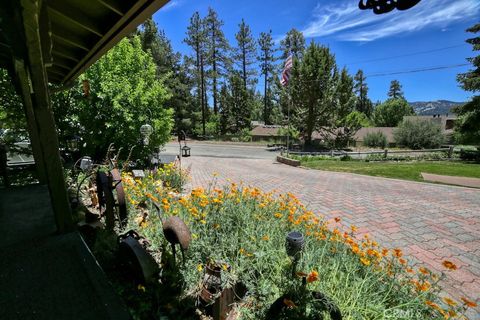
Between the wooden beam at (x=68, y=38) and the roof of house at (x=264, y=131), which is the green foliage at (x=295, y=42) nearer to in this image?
the roof of house at (x=264, y=131)

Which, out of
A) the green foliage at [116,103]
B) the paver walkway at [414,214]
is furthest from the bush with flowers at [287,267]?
the green foliage at [116,103]

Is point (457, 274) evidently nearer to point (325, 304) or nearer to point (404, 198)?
point (325, 304)

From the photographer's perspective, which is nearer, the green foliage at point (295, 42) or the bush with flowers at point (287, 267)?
the bush with flowers at point (287, 267)

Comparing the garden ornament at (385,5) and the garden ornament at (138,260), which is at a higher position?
the garden ornament at (385,5)

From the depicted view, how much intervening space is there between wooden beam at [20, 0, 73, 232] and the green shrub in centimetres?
3631

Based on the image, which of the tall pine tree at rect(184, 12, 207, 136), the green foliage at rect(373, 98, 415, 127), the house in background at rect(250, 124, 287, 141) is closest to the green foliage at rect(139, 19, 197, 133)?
the tall pine tree at rect(184, 12, 207, 136)

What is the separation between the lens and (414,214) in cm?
528

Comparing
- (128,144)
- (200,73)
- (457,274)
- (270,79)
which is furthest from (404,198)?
(270,79)

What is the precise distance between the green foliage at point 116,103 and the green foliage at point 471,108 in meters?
22.7

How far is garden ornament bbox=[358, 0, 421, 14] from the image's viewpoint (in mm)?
1129

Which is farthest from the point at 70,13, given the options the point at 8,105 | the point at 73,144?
the point at 73,144

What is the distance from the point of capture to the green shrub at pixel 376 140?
106 ft

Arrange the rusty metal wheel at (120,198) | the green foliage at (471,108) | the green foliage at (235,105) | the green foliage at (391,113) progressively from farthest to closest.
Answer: the green foliage at (391,113), the green foliage at (235,105), the green foliage at (471,108), the rusty metal wheel at (120,198)

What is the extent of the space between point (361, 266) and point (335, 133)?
28.0 meters
